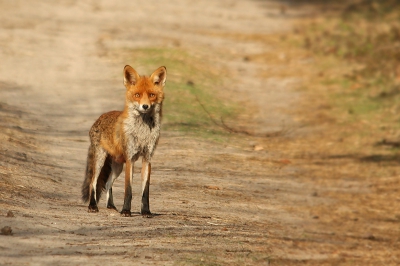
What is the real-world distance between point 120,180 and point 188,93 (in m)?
5.38

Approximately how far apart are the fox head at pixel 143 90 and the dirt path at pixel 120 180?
47.9 inches

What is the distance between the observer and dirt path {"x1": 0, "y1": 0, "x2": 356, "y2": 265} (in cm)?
814

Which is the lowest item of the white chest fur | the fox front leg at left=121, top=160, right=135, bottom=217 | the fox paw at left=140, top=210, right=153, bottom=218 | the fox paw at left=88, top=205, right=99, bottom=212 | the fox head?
the fox paw at left=88, top=205, right=99, bottom=212

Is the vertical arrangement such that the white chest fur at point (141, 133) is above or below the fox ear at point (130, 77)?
below

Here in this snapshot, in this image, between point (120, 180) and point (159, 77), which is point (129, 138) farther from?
point (120, 180)

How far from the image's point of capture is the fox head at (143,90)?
8.98m

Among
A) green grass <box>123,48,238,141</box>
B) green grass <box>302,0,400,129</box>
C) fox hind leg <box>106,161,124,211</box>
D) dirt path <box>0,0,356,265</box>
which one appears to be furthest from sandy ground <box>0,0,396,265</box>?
green grass <box>302,0,400,129</box>

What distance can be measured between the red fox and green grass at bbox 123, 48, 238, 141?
4331 mm

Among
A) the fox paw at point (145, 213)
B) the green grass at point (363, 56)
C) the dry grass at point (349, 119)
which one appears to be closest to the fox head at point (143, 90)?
the fox paw at point (145, 213)

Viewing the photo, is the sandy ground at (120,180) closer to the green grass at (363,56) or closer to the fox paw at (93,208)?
the fox paw at (93,208)

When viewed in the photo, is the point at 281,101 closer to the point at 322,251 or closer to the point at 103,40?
the point at 103,40

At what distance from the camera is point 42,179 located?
10797 mm

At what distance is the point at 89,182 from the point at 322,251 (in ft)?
9.45

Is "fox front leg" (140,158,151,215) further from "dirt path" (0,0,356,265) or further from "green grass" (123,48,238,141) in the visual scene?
"green grass" (123,48,238,141)
